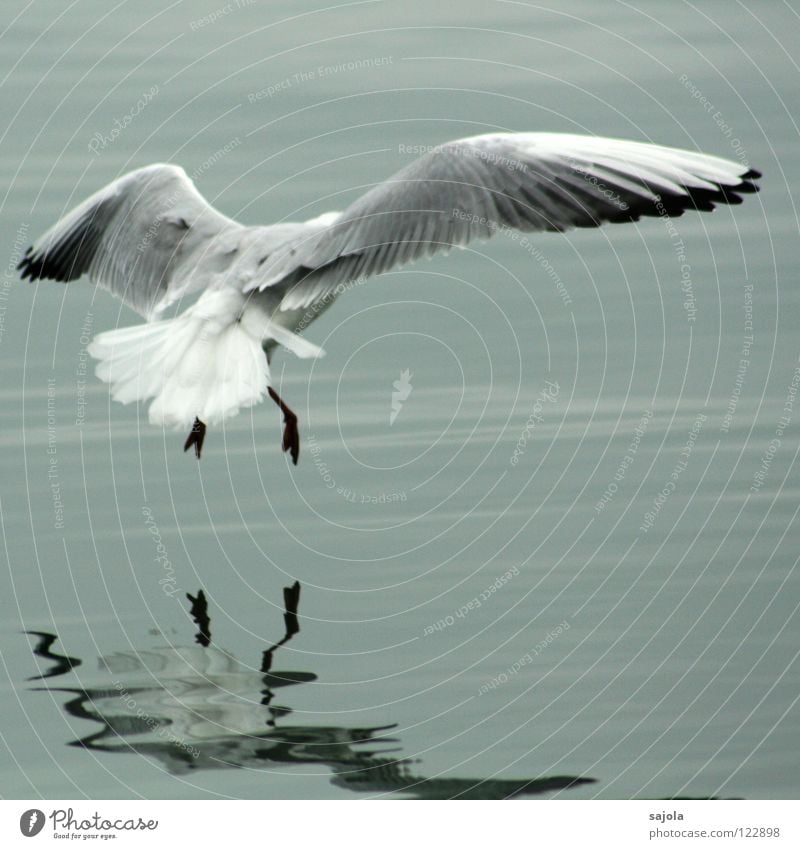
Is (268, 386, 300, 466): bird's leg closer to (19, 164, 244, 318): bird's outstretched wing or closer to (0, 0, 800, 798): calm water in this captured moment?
(0, 0, 800, 798): calm water

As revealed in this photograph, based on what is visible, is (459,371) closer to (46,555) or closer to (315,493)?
(315,493)

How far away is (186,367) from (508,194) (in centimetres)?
89

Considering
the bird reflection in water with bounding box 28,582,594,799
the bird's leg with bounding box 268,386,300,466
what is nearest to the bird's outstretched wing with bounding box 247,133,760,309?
the bird's leg with bounding box 268,386,300,466

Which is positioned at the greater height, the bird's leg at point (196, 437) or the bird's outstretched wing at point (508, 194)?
the bird's outstretched wing at point (508, 194)

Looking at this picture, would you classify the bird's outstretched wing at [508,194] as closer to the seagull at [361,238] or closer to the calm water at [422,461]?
the seagull at [361,238]

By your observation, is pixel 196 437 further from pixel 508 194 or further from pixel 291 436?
pixel 508 194

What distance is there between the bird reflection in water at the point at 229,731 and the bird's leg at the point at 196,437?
1121 millimetres

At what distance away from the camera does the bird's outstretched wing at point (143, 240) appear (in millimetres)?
4689

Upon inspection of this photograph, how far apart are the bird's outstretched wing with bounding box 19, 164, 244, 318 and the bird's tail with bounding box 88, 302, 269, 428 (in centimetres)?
31

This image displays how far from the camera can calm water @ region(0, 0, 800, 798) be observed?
335 cm

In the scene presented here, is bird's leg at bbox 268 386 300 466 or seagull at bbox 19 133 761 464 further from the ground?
seagull at bbox 19 133 761 464

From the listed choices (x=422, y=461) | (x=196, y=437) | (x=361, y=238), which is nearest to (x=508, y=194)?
(x=361, y=238)

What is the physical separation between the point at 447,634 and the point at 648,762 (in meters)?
0.63

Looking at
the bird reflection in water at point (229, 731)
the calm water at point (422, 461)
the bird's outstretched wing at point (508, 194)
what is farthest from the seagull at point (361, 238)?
the bird reflection in water at point (229, 731)
